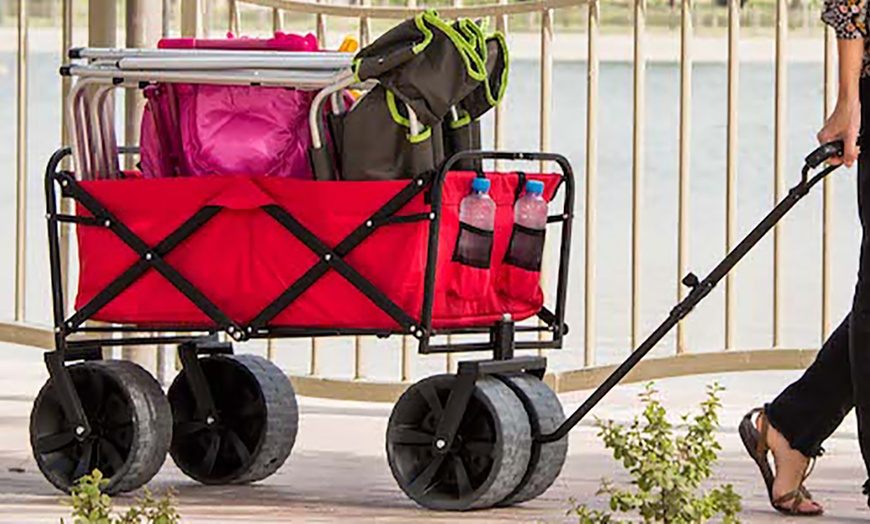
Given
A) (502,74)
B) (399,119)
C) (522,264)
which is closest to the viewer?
(399,119)

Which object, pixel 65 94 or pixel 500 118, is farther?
pixel 65 94

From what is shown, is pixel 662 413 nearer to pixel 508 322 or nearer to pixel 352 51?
pixel 508 322

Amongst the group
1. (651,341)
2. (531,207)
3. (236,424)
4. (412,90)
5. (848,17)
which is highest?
(848,17)

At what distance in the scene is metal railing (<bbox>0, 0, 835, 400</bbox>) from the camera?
5.29 m

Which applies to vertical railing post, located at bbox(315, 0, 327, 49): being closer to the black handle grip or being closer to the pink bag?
the pink bag

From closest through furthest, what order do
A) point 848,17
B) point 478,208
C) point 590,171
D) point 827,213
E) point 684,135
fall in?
point 848,17 < point 478,208 < point 827,213 < point 684,135 < point 590,171

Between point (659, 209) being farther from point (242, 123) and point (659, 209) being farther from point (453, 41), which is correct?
point (453, 41)

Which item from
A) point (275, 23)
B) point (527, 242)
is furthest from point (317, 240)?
point (275, 23)

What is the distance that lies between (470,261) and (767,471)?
67cm

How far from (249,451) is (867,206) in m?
1.33

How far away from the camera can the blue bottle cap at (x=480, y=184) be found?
381cm

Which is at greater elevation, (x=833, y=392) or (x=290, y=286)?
(x=290, y=286)

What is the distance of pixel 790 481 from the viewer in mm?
3869

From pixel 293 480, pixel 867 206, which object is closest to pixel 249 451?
Answer: pixel 293 480
